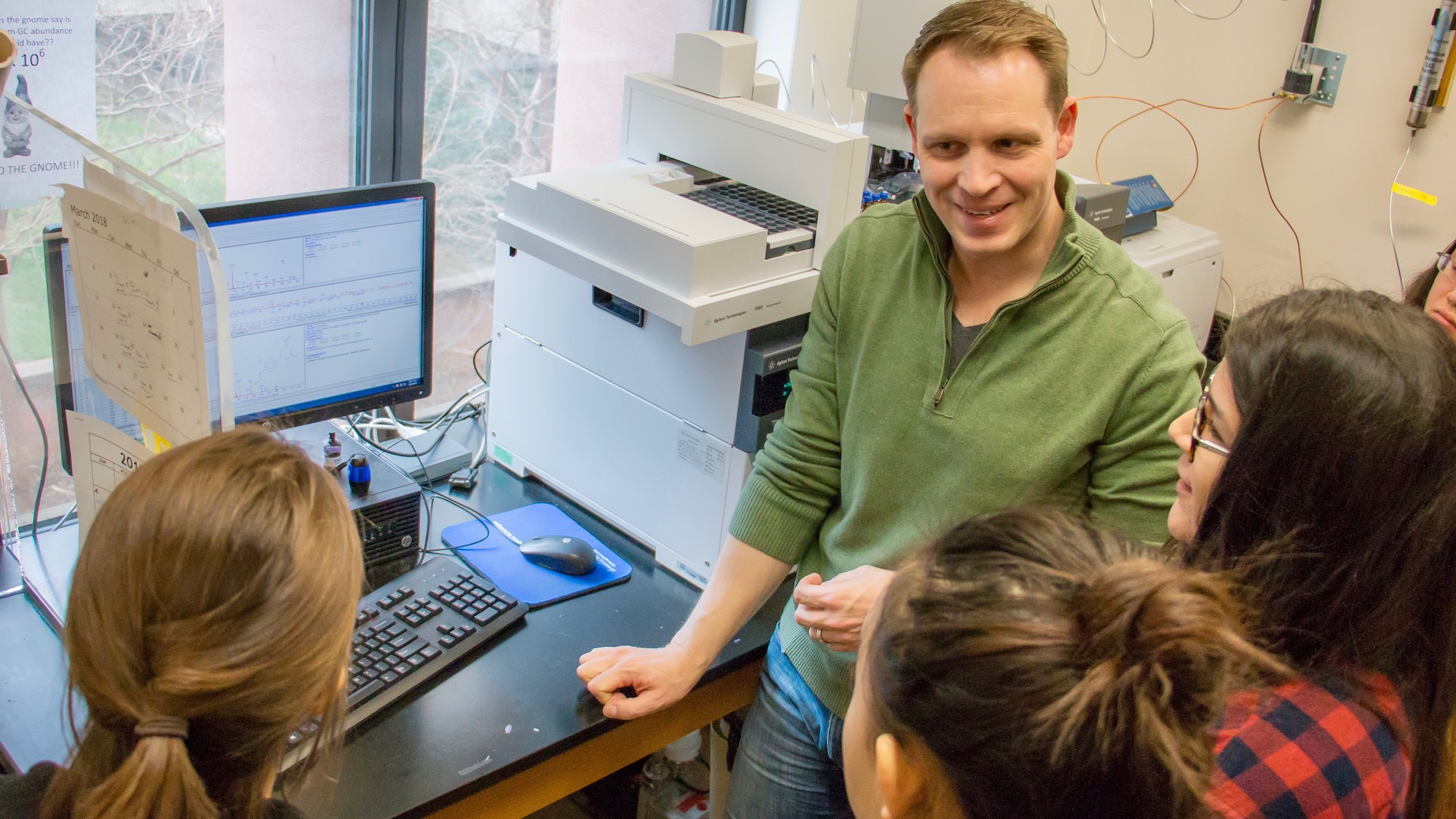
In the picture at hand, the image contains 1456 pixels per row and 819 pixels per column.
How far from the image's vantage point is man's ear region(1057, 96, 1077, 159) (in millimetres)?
1333

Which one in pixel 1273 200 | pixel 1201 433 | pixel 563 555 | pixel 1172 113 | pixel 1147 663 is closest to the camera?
pixel 1147 663

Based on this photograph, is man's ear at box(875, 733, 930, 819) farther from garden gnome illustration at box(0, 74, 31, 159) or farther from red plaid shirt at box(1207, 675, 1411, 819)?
garden gnome illustration at box(0, 74, 31, 159)

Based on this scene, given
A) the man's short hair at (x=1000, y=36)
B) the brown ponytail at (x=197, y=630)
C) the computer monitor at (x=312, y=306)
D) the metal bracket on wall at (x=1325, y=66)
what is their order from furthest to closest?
1. the metal bracket on wall at (x=1325, y=66)
2. the computer monitor at (x=312, y=306)
3. the man's short hair at (x=1000, y=36)
4. the brown ponytail at (x=197, y=630)

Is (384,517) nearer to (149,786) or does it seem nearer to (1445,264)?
(149,786)

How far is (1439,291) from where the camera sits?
1674 mm

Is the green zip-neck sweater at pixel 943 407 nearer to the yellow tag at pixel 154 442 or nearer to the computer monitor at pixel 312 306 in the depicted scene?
the computer monitor at pixel 312 306

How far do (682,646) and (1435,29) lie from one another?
78.6 inches

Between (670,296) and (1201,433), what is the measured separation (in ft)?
2.07

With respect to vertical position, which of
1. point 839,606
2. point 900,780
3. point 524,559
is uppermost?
Answer: point 900,780

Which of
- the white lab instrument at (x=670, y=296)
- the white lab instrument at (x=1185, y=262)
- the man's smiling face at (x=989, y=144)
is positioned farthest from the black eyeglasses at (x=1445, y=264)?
the white lab instrument at (x=670, y=296)

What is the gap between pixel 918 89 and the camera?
52.7 inches

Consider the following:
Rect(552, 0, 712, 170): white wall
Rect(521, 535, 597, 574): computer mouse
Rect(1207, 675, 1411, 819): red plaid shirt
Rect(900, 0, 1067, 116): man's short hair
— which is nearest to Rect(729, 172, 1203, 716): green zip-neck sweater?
Rect(900, 0, 1067, 116): man's short hair

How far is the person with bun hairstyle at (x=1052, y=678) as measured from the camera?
703mm

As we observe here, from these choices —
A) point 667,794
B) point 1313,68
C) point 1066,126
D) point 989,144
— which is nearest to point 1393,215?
point 1313,68
